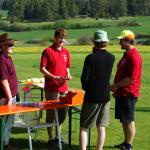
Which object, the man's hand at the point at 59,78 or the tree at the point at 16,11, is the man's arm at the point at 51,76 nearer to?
the man's hand at the point at 59,78

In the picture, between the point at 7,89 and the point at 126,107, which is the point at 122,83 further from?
the point at 7,89

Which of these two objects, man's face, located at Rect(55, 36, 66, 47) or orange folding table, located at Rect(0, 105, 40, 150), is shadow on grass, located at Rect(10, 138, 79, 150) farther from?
man's face, located at Rect(55, 36, 66, 47)

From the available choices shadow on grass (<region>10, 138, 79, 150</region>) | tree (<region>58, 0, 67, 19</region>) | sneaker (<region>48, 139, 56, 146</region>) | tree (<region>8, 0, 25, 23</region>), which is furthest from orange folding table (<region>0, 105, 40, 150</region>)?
tree (<region>58, 0, 67, 19</region>)

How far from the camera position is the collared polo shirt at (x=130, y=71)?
25.3 feet

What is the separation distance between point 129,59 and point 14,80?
1.66 m

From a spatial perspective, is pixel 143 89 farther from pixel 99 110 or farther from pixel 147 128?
pixel 99 110

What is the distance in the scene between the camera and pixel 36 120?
8320mm

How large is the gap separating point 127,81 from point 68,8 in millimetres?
86317

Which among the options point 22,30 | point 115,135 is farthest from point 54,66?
point 22,30

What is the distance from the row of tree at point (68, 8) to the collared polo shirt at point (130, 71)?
77.4m

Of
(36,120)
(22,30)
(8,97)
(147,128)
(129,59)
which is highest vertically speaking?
(129,59)

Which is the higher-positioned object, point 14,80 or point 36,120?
point 14,80

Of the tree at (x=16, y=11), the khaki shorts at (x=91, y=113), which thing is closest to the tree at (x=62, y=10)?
the tree at (x=16, y=11)

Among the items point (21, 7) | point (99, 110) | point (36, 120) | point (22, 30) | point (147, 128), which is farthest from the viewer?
point (21, 7)
